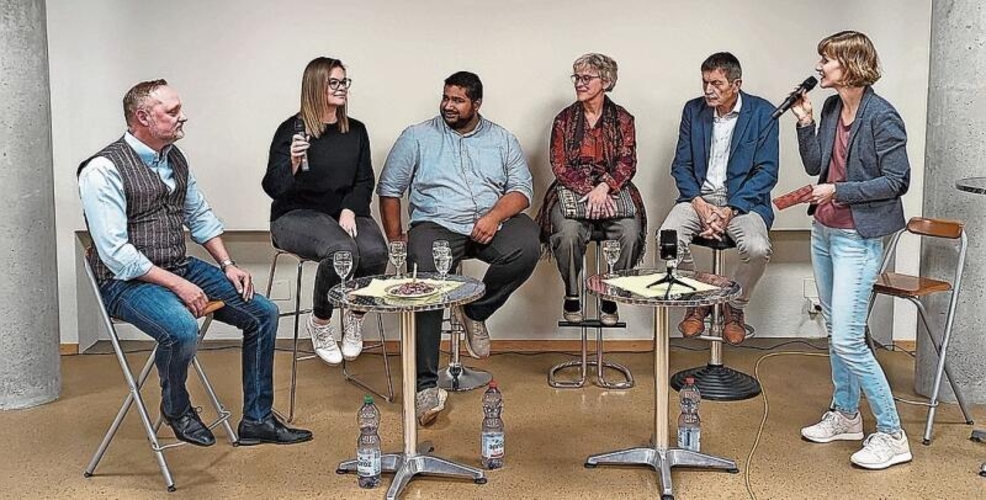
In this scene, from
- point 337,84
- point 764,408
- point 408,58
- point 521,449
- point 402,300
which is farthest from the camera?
point 408,58

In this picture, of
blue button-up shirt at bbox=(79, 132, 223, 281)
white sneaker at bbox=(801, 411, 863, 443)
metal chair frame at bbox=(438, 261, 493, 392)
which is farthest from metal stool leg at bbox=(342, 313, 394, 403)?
white sneaker at bbox=(801, 411, 863, 443)

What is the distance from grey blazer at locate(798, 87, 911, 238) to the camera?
3.99 meters

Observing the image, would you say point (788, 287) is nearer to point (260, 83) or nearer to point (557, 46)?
point (557, 46)

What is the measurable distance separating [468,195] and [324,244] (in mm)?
765

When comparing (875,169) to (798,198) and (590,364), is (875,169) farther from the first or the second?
(590,364)

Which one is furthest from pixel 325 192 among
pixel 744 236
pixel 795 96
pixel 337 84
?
pixel 795 96

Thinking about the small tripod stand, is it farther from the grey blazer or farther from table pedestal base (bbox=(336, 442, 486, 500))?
table pedestal base (bbox=(336, 442, 486, 500))

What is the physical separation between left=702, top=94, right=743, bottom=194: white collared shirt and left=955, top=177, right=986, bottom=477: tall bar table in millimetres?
1151

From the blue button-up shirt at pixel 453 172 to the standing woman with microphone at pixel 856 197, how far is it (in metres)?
1.55

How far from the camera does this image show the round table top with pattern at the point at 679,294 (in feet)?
12.0

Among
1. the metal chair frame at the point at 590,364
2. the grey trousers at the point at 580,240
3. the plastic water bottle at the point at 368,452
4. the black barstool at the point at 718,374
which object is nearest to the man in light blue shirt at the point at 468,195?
the grey trousers at the point at 580,240

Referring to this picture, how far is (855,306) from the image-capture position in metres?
4.10

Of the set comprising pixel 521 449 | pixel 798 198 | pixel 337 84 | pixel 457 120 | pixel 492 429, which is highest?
pixel 337 84

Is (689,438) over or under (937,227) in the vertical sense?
under
